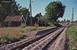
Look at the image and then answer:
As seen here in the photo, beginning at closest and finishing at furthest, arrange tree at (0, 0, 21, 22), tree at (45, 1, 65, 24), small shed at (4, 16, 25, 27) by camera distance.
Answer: small shed at (4, 16, 25, 27), tree at (45, 1, 65, 24), tree at (0, 0, 21, 22)

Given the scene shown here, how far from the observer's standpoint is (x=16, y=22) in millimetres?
80375

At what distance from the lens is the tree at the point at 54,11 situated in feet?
329

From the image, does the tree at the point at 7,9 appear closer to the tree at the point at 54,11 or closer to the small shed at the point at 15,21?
the small shed at the point at 15,21

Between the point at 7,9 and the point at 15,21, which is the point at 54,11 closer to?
the point at 7,9

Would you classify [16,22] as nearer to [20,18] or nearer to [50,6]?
[20,18]

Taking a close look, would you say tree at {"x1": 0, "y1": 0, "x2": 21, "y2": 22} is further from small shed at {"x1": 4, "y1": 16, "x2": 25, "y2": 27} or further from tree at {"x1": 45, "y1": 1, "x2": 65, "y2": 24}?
tree at {"x1": 45, "y1": 1, "x2": 65, "y2": 24}

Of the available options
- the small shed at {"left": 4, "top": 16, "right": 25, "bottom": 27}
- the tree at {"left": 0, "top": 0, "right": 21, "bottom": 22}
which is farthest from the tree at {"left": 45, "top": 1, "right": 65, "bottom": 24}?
the small shed at {"left": 4, "top": 16, "right": 25, "bottom": 27}

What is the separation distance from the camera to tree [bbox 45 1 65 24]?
10025 cm

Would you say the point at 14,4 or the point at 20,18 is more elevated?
the point at 14,4

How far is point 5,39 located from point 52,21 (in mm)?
76869

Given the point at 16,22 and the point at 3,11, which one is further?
the point at 3,11

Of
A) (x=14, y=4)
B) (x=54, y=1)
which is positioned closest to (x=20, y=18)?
(x=54, y=1)

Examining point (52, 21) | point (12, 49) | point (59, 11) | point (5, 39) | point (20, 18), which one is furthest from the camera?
point (59, 11)

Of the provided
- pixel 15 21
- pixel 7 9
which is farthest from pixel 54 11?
pixel 15 21
